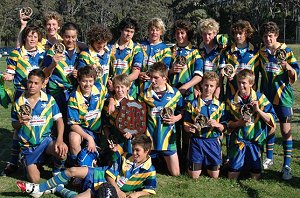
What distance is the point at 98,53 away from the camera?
20.8 ft

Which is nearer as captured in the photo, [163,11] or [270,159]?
[270,159]

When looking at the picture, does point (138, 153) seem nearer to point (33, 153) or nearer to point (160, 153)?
point (160, 153)

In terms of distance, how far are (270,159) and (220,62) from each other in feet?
5.35

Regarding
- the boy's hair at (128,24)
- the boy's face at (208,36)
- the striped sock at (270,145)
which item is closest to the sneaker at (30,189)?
the boy's hair at (128,24)

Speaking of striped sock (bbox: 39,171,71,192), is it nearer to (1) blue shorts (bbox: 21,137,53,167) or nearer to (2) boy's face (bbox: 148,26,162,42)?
(1) blue shorts (bbox: 21,137,53,167)

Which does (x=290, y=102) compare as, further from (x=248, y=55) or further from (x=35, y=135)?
(x=35, y=135)

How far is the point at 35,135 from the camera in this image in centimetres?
569

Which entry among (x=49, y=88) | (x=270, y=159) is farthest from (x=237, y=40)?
(x=49, y=88)

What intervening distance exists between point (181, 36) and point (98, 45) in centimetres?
123

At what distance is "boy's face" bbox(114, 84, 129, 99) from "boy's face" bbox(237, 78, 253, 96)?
1.51 m

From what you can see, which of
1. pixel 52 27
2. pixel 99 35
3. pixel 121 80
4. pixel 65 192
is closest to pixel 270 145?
pixel 121 80

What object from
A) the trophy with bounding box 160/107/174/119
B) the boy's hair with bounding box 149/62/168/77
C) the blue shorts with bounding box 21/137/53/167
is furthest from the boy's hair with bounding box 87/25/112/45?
the blue shorts with bounding box 21/137/53/167

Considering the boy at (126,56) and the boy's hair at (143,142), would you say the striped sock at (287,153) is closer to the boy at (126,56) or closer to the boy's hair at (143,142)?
the boy's hair at (143,142)

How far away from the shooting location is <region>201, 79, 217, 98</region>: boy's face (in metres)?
5.83
